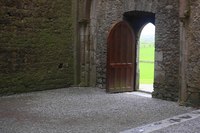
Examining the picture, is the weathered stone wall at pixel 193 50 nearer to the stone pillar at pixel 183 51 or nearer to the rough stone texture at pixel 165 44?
the stone pillar at pixel 183 51

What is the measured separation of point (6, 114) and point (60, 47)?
3594mm

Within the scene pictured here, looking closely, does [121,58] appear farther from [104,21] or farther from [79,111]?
[79,111]

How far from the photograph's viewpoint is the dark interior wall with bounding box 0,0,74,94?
7941 millimetres

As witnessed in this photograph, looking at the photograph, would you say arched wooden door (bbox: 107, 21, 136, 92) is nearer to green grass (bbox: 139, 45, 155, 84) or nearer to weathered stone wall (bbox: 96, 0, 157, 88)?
weathered stone wall (bbox: 96, 0, 157, 88)

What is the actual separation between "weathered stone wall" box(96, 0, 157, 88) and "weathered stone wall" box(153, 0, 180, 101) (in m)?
1.15

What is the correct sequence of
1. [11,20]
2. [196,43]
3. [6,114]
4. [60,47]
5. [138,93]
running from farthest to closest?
[60,47], [138,93], [11,20], [196,43], [6,114]

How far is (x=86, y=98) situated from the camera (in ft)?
25.3

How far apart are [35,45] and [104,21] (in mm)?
2124

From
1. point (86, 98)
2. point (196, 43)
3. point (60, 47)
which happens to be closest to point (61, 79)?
point (60, 47)

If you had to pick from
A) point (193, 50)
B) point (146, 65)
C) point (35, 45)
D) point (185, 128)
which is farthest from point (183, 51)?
point (146, 65)

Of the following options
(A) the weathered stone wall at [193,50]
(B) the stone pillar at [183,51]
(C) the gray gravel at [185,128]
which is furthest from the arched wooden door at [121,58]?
(C) the gray gravel at [185,128]

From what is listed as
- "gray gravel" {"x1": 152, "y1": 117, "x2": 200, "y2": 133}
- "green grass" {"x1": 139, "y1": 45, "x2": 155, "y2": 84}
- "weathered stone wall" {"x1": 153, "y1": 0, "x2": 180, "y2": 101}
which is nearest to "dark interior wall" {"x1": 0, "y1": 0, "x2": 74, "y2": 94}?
"weathered stone wall" {"x1": 153, "y1": 0, "x2": 180, "y2": 101}

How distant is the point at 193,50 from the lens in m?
6.50

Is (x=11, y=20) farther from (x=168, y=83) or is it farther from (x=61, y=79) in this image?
(x=168, y=83)
